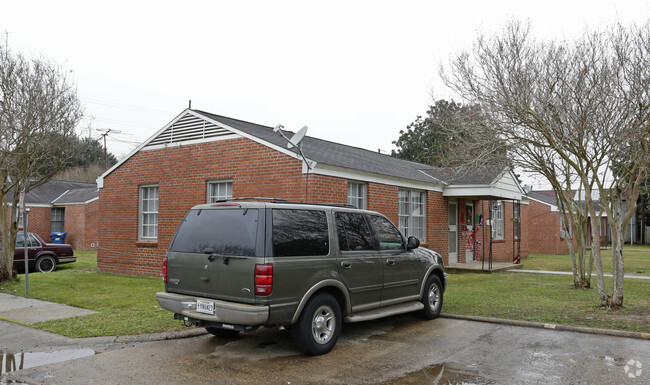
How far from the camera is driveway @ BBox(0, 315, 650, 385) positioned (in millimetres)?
5285

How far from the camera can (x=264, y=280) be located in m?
5.56

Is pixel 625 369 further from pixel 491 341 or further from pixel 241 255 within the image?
pixel 241 255

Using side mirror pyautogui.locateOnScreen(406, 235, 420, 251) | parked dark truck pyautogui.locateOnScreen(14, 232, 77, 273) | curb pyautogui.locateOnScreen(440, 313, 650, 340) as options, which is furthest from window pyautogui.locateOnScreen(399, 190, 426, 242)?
parked dark truck pyautogui.locateOnScreen(14, 232, 77, 273)

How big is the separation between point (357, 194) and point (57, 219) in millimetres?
25766

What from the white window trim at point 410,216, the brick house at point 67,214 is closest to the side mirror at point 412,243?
the white window trim at point 410,216

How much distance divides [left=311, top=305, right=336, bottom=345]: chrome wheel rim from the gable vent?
24.9 ft

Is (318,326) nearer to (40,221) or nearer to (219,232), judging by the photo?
(219,232)

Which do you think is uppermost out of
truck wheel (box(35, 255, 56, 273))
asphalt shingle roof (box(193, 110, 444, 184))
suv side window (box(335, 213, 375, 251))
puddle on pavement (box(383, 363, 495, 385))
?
asphalt shingle roof (box(193, 110, 444, 184))

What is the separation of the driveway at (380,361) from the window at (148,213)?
833 cm

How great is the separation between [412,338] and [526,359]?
1.61 metres

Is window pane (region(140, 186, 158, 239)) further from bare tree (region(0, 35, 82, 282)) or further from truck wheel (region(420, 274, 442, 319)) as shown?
truck wheel (region(420, 274, 442, 319))

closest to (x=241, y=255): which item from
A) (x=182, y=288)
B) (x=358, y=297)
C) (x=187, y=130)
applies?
(x=182, y=288)

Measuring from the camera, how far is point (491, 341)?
6949mm

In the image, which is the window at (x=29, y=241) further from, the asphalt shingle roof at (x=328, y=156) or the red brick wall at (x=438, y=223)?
the red brick wall at (x=438, y=223)
